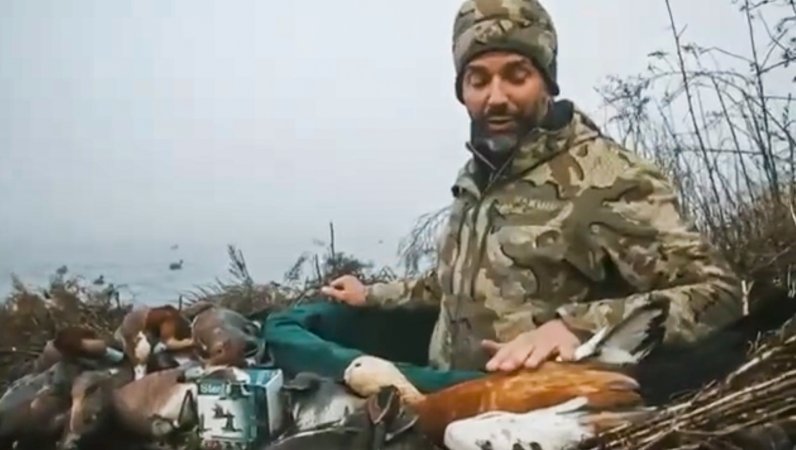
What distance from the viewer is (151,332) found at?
3.76 meters

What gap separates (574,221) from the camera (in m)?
3.42

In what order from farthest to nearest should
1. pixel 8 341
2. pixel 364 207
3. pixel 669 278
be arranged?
1. pixel 8 341
2. pixel 364 207
3. pixel 669 278

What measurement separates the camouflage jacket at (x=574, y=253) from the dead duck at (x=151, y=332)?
0.62 metres

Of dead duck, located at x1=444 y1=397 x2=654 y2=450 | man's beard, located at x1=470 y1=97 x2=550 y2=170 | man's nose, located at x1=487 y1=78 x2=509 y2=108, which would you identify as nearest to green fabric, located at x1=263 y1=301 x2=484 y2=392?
dead duck, located at x1=444 y1=397 x2=654 y2=450

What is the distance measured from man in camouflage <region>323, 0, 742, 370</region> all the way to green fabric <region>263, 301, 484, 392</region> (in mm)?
46

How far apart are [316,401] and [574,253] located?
0.67m

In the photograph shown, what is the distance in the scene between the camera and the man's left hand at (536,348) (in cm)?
338

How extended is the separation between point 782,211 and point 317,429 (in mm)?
1133

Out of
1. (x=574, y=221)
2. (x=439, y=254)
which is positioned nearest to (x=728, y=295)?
(x=574, y=221)

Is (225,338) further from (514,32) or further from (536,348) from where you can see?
(514,32)

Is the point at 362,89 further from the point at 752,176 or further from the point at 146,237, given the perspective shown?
the point at 752,176

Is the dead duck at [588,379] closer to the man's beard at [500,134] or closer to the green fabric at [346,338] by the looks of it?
the green fabric at [346,338]

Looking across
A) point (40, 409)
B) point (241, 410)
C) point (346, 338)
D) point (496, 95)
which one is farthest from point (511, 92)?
point (40, 409)

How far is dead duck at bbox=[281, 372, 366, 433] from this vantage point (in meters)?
3.52
